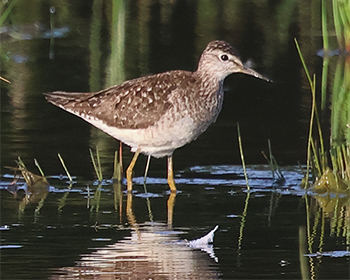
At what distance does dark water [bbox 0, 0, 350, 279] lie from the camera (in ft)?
22.2

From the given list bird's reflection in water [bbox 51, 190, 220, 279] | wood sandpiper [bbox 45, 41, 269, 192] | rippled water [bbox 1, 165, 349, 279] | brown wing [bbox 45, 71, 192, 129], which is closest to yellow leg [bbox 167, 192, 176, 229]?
rippled water [bbox 1, 165, 349, 279]

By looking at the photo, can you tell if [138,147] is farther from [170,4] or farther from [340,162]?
[170,4]

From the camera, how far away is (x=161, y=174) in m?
9.88

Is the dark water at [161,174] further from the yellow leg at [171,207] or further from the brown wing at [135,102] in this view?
the brown wing at [135,102]

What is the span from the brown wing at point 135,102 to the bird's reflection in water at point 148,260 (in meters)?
2.09

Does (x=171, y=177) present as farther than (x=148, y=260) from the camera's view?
Yes

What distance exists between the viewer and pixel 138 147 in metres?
9.50

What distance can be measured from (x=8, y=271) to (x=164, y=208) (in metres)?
2.31

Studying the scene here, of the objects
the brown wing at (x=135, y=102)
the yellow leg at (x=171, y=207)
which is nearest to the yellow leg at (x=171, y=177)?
the yellow leg at (x=171, y=207)

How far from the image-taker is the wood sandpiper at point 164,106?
9.29m

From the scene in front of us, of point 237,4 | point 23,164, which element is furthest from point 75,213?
point 237,4

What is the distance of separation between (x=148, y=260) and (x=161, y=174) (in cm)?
314

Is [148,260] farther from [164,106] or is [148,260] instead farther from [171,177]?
[164,106]

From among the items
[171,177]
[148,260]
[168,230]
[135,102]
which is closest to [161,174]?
[171,177]
